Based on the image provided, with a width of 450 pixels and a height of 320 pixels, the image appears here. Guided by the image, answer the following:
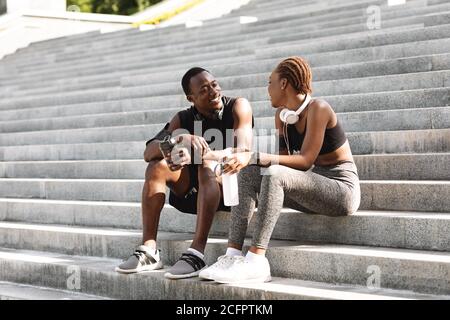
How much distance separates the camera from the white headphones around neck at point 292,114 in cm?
438

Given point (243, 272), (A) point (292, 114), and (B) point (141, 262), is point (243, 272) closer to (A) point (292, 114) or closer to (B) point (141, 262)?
(B) point (141, 262)

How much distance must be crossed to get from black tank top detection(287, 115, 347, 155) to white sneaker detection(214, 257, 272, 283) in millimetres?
772

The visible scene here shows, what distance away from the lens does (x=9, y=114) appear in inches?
377

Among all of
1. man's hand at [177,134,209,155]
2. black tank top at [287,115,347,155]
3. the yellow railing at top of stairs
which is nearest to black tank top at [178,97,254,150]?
man's hand at [177,134,209,155]

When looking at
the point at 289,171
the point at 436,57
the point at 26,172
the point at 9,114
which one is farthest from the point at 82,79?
the point at 289,171

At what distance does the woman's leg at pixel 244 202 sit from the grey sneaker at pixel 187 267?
26cm

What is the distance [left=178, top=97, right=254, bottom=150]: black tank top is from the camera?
479cm

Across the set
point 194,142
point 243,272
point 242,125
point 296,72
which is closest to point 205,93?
point 242,125

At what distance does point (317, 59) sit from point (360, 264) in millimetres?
4071

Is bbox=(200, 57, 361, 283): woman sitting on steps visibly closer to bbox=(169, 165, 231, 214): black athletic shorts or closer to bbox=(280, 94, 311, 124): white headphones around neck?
bbox=(280, 94, 311, 124): white headphones around neck

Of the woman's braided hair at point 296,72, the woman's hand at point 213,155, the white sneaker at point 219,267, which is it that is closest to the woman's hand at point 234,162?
the woman's hand at point 213,155

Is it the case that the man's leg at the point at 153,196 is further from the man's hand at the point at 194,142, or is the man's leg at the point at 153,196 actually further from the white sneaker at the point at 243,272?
the white sneaker at the point at 243,272

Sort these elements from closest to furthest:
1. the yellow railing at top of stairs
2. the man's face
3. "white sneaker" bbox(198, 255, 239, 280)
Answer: "white sneaker" bbox(198, 255, 239, 280)
the man's face
the yellow railing at top of stairs

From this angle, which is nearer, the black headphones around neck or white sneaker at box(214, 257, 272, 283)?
white sneaker at box(214, 257, 272, 283)
